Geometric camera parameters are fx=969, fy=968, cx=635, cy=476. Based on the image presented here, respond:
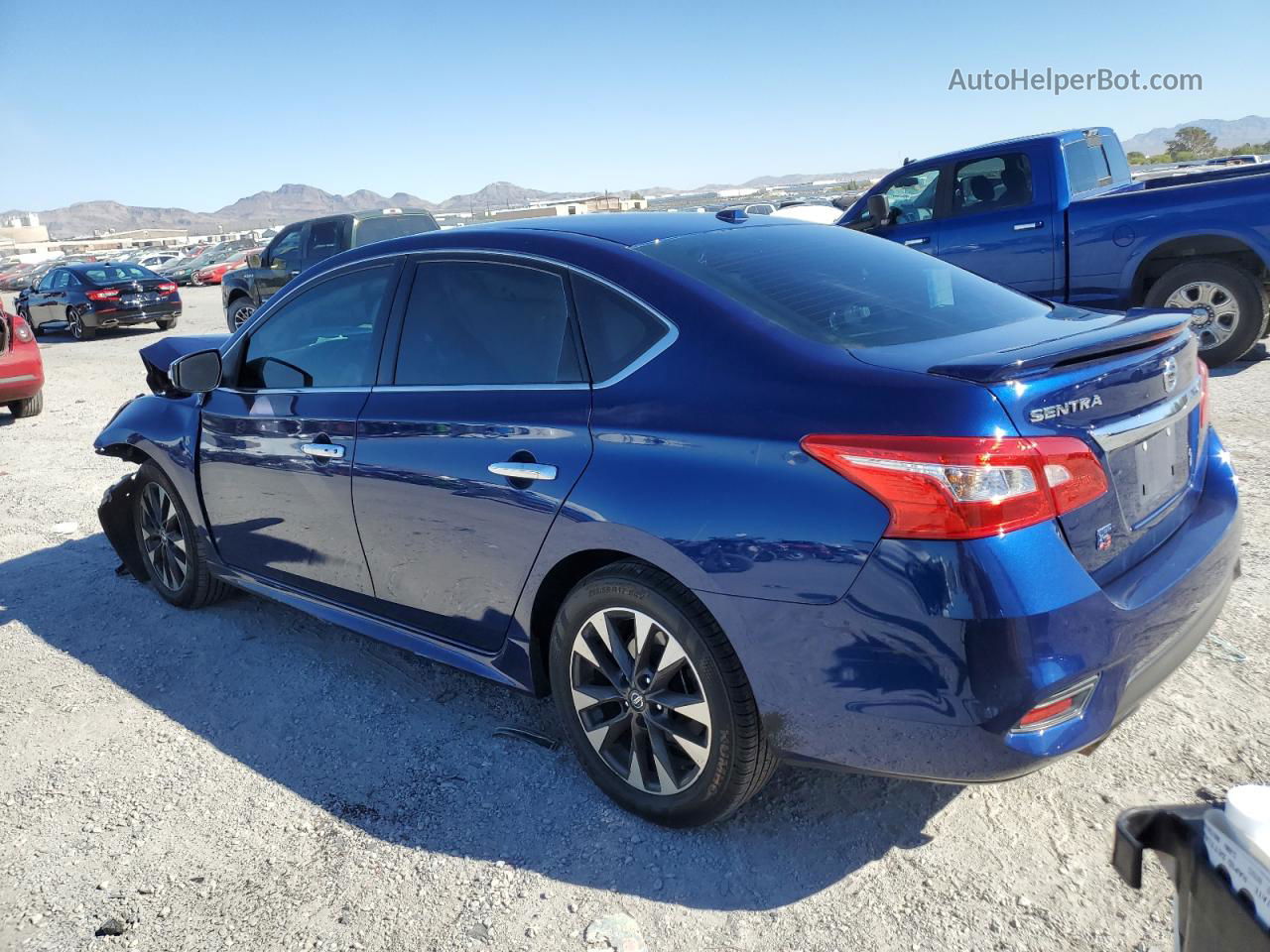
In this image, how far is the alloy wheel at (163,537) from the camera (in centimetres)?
476

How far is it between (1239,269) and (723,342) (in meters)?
6.97

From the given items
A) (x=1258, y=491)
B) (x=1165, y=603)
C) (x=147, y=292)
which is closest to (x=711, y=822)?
(x=1165, y=603)

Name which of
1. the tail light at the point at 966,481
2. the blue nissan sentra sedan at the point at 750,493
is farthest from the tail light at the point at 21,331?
the tail light at the point at 966,481

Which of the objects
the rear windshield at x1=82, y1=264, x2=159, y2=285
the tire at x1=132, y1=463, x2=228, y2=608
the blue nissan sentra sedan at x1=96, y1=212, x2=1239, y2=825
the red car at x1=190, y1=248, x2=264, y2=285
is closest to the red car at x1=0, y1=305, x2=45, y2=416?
the tire at x1=132, y1=463, x2=228, y2=608

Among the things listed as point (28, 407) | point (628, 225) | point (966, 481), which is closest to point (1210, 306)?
point (628, 225)

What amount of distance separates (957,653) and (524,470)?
1370 mm

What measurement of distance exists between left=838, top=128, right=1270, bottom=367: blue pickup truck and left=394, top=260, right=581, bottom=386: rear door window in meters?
5.69

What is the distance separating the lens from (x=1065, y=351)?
2391mm

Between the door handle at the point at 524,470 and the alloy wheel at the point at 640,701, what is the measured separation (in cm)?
44

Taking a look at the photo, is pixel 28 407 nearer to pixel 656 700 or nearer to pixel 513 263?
pixel 513 263

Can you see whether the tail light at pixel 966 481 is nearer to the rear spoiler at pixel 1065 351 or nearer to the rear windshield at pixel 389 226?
the rear spoiler at pixel 1065 351

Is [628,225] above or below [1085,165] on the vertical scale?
below

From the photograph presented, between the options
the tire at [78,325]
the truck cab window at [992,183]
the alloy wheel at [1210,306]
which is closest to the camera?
the alloy wheel at [1210,306]

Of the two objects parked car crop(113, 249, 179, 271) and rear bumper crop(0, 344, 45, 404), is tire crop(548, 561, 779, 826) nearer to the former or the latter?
rear bumper crop(0, 344, 45, 404)
